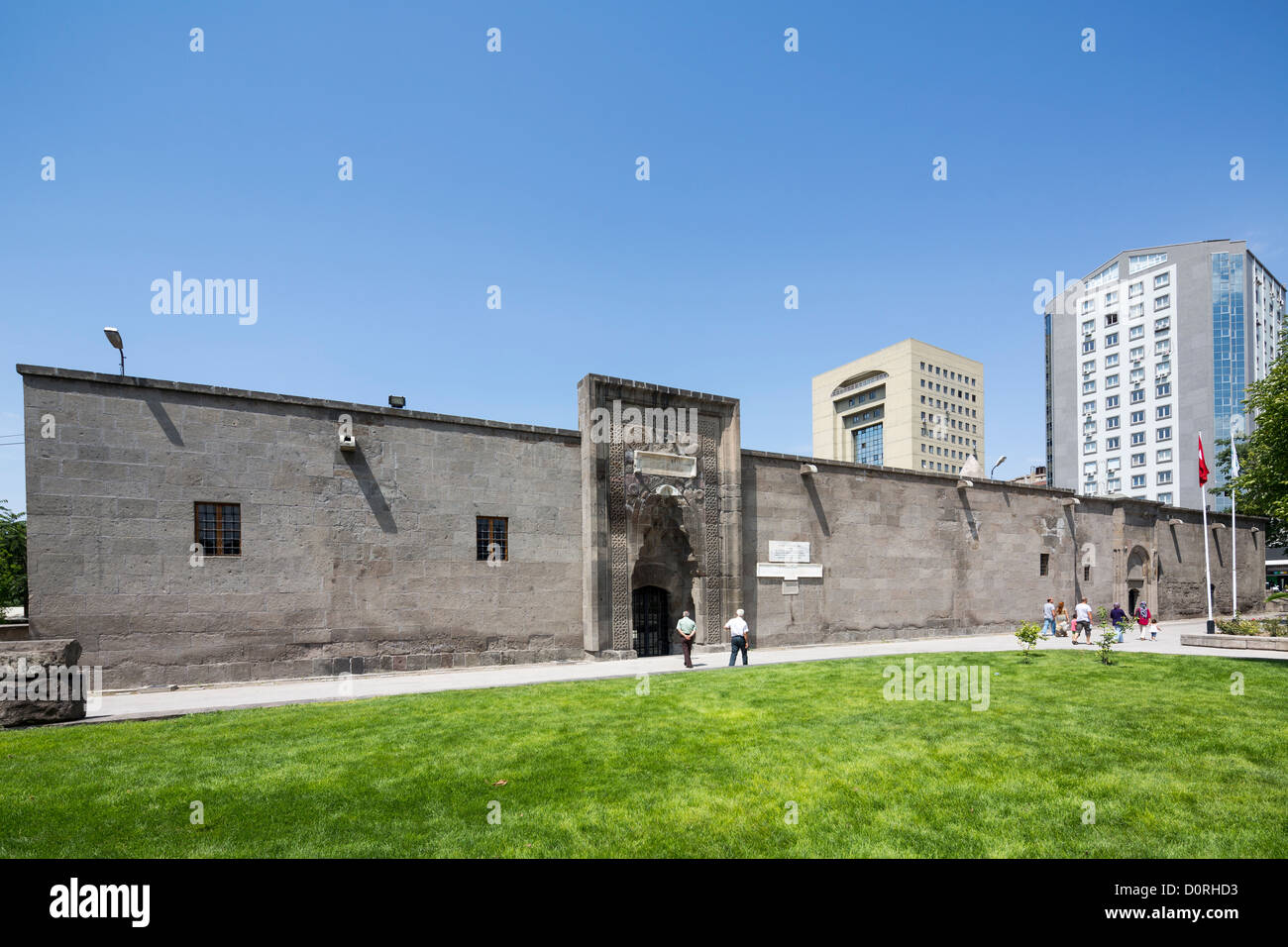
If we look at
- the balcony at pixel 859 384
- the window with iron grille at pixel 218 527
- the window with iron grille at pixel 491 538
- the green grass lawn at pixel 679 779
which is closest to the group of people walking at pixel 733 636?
the window with iron grille at pixel 491 538

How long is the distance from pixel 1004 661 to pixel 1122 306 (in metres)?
83.6

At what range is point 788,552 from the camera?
22.4 m

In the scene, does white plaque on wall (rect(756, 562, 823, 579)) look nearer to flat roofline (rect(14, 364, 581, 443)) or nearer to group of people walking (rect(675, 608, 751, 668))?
group of people walking (rect(675, 608, 751, 668))

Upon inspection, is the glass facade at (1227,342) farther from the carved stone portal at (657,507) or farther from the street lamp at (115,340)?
the street lamp at (115,340)

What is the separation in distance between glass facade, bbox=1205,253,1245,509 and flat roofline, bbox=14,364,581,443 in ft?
268

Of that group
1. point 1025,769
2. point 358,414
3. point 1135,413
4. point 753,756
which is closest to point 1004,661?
point 1025,769

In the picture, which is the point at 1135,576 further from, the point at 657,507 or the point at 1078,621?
the point at 657,507

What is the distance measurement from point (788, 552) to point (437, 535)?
465 inches

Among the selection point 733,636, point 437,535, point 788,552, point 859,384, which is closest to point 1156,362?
point 859,384

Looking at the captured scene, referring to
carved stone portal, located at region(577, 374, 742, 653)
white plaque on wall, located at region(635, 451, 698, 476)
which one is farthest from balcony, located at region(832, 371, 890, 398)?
white plaque on wall, located at region(635, 451, 698, 476)

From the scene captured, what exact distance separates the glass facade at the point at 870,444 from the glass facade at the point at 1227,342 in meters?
36.6

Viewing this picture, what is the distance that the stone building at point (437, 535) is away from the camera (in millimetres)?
13672

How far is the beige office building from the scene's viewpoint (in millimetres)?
91125
